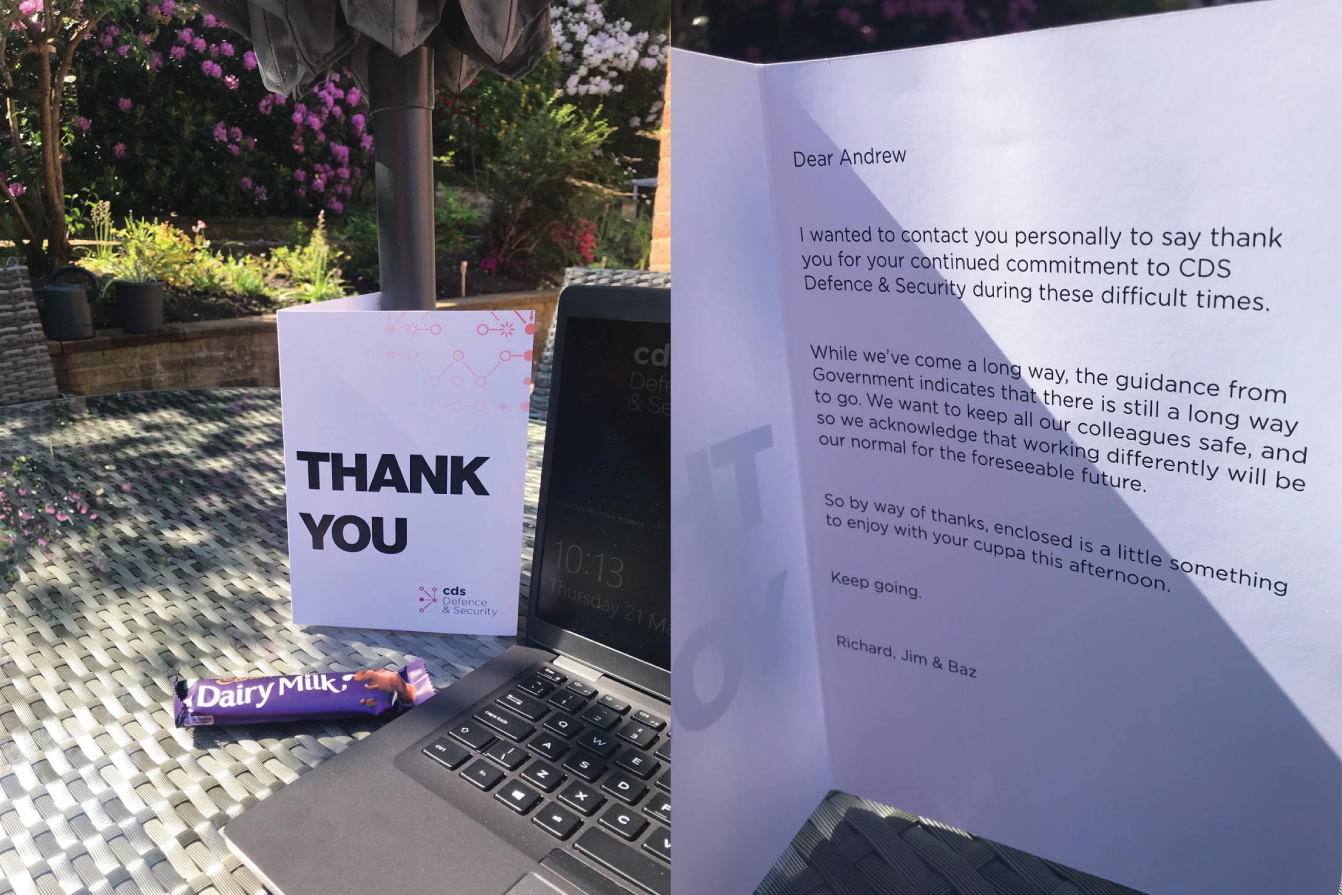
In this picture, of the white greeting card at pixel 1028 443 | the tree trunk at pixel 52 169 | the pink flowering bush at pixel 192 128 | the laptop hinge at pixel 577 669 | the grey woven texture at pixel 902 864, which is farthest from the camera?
the pink flowering bush at pixel 192 128

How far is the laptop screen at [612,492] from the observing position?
0.69 m

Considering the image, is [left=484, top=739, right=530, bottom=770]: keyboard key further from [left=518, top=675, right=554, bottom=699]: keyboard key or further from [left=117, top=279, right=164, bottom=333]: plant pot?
[left=117, top=279, right=164, bottom=333]: plant pot

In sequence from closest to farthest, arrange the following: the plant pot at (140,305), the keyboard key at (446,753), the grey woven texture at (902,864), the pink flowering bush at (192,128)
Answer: the grey woven texture at (902,864)
the keyboard key at (446,753)
the plant pot at (140,305)
the pink flowering bush at (192,128)

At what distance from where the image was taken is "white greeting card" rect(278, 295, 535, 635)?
2.56 feet

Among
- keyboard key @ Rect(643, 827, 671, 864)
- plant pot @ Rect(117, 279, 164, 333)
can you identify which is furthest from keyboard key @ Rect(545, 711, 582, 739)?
plant pot @ Rect(117, 279, 164, 333)

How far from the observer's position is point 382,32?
825 mm

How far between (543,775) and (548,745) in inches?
1.2

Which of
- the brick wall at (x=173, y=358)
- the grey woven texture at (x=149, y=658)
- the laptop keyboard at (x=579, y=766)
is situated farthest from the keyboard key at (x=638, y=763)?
the brick wall at (x=173, y=358)

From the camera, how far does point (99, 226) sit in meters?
5.22

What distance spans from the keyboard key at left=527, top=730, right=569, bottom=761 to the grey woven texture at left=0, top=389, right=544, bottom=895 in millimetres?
142

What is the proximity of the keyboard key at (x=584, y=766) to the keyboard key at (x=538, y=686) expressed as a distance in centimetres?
8

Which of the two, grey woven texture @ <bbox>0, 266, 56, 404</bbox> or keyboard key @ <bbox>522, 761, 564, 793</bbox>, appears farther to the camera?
grey woven texture @ <bbox>0, 266, 56, 404</bbox>

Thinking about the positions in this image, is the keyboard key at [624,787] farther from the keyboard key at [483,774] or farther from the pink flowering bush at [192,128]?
the pink flowering bush at [192,128]

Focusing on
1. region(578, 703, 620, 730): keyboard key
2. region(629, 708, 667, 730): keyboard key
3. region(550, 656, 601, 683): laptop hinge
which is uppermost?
region(550, 656, 601, 683): laptop hinge
